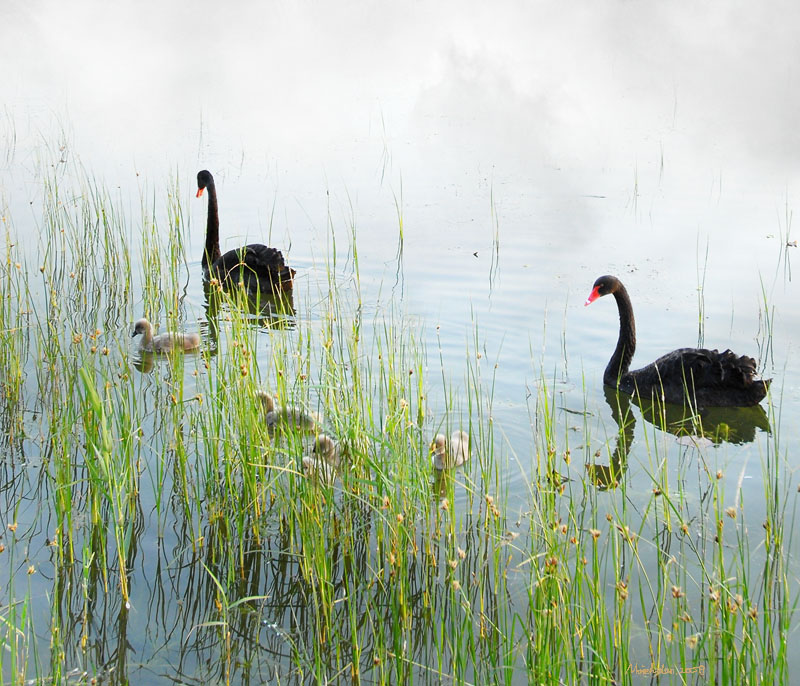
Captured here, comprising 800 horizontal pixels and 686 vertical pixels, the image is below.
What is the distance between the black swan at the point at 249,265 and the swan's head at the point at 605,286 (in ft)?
6.97

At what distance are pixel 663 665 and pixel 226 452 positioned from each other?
164 centimetres

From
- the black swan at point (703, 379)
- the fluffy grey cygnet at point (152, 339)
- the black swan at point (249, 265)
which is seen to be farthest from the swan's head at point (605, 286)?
the fluffy grey cygnet at point (152, 339)

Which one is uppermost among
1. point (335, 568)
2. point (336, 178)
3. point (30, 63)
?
point (30, 63)

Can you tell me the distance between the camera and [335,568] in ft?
11.6

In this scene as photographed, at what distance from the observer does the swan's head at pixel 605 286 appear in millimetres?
6109

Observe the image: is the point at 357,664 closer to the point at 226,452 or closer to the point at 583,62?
the point at 226,452

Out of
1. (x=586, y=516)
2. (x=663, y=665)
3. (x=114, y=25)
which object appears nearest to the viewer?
(x=663, y=665)

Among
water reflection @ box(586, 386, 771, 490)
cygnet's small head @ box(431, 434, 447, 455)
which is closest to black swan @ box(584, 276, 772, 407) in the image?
water reflection @ box(586, 386, 771, 490)

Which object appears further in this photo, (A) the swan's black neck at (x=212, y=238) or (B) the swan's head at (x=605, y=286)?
(A) the swan's black neck at (x=212, y=238)

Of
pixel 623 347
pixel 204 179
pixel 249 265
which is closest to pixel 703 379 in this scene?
pixel 623 347

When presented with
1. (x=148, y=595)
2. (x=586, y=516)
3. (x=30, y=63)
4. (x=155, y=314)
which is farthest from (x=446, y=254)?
(x=30, y=63)

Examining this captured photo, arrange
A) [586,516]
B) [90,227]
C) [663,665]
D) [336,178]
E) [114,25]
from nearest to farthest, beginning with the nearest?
[663,665], [586,516], [90,227], [336,178], [114,25]

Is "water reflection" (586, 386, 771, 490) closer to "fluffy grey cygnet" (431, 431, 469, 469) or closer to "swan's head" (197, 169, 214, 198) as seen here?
"fluffy grey cygnet" (431, 431, 469, 469)

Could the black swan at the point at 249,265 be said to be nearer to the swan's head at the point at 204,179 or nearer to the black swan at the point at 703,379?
the swan's head at the point at 204,179
